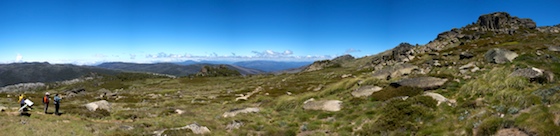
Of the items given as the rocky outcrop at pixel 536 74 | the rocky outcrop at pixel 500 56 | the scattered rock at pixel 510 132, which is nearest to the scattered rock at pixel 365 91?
the rocky outcrop at pixel 536 74

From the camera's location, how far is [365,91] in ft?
103

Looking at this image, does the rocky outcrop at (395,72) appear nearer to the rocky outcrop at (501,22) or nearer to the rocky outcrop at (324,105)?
the rocky outcrop at (324,105)

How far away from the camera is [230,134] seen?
889 inches

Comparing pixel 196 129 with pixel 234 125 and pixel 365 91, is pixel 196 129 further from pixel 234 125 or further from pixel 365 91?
pixel 365 91

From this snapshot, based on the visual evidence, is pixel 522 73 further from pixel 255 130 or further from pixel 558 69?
pixel 255 130

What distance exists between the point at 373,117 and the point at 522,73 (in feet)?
37.9

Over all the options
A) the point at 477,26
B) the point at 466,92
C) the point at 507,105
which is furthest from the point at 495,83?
the point at 477,26

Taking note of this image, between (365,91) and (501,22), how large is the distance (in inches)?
6728

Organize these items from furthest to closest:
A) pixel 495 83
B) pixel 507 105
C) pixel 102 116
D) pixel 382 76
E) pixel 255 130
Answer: pixel 382 76, pixel 102 116, pixel 255 130, pixel 495 83, pixel 507 105

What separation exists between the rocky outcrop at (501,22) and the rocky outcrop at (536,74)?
161266 millimetres

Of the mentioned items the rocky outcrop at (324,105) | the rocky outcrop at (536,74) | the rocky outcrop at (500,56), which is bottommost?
the rocky outcrop at (324,105)

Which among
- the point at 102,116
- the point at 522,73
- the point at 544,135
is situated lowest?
the point at 102,116

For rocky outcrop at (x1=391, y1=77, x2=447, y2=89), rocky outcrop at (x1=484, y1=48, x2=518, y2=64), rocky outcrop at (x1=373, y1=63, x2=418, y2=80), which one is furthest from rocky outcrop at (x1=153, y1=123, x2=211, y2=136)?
rocky outcrop at (x1=484, y1=48, x2=518, y2=64)

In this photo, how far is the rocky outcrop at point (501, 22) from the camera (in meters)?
157
